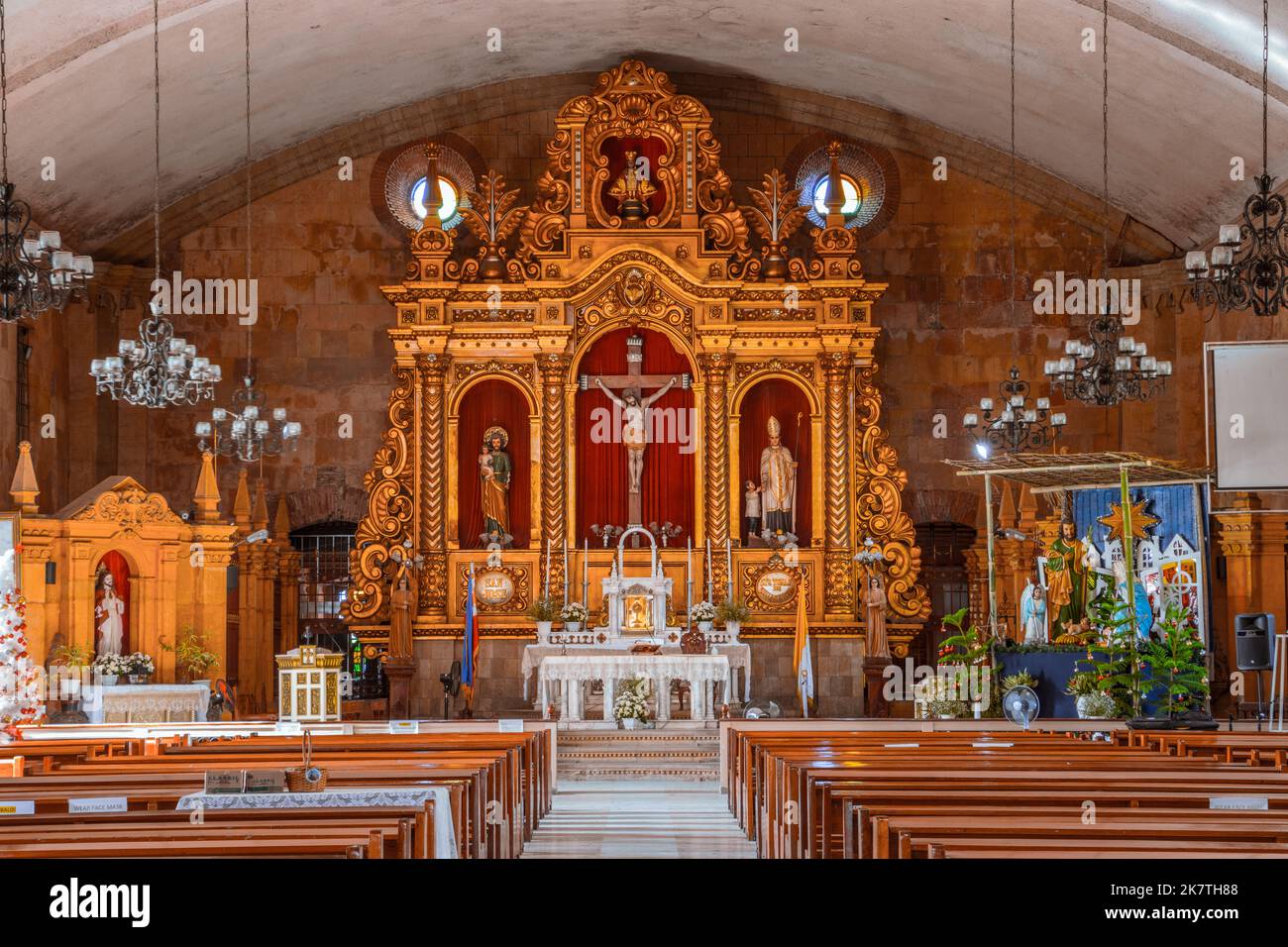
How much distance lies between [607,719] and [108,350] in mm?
8212

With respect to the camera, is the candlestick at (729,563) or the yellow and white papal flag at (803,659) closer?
the yellow and white papal flag at (803,659)

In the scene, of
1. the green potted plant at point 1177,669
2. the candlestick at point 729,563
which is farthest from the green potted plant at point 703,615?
the green potted plant at point 1177,669

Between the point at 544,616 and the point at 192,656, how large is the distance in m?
3.75

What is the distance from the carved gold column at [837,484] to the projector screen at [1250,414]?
660cm

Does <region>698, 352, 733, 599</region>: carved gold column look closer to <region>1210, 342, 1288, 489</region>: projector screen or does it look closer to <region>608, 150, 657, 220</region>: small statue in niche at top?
<region>608, 150, 657, 220</region>: small statue in niche at top

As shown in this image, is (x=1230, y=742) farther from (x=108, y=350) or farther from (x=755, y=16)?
(x=108, y=350)

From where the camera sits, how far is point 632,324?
20375 mm

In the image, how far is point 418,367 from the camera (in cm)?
2009

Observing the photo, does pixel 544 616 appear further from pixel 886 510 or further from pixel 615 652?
pixel 886 510

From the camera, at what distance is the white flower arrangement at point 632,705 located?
16406mm

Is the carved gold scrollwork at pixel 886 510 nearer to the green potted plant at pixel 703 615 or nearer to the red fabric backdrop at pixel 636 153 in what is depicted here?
the green potted plant at pixel 703 615

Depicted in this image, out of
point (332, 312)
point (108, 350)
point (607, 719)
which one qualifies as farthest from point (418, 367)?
point (607, 719)

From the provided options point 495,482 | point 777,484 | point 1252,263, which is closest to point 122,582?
point 495,482

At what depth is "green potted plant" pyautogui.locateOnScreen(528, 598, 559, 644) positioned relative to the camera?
18.7m
